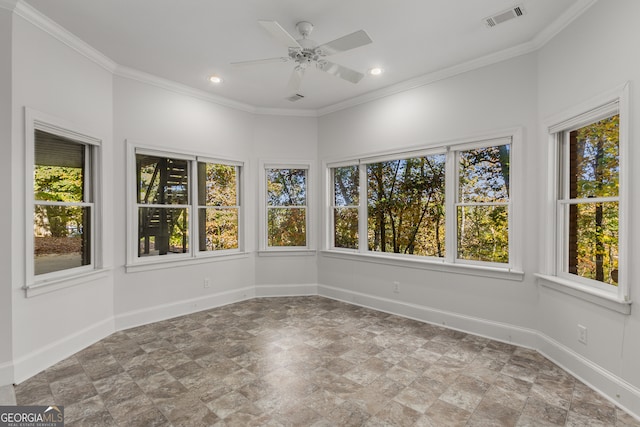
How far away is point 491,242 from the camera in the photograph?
368cm

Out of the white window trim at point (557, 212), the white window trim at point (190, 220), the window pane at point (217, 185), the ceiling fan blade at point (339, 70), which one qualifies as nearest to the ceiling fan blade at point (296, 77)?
the ceiling fan blade at point (339, 70)

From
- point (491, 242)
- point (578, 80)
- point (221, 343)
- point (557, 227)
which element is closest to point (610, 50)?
point (578, 80)

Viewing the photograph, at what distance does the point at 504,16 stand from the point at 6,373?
16.6 ft

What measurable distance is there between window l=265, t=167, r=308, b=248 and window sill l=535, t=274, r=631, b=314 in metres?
3.35

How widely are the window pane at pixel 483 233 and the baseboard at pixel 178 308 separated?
Result: 3.23 meters

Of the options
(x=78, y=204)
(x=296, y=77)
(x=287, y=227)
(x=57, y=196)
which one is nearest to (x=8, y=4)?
(x=57, y=196)

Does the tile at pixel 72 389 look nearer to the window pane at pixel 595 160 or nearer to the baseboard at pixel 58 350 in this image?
the baseboard at pixel 58 350

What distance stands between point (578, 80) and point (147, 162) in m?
4.64

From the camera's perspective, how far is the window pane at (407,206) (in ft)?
13.6

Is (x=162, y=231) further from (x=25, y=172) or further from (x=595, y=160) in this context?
(x=595, y=160)

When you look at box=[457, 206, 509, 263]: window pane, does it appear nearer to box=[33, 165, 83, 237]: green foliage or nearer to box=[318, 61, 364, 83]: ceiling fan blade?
box=[318, 61, 364, 83]: ceiling fan blade

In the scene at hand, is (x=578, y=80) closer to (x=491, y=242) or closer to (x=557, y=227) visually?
(x=557, y=227)

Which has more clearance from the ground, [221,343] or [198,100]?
[198,100]

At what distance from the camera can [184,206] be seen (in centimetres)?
448
